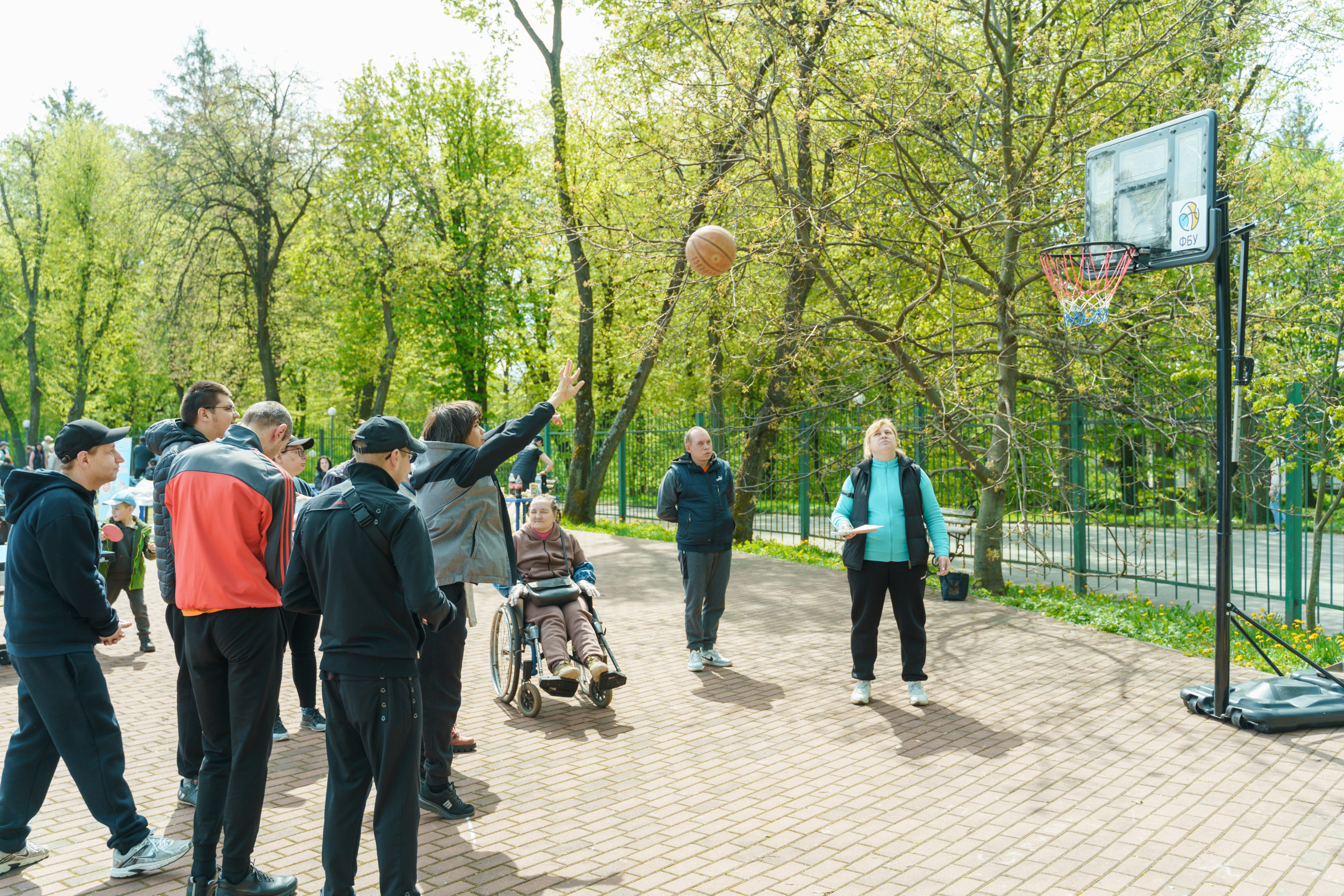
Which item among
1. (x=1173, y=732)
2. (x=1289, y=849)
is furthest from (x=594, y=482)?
(x=1289, y=849)

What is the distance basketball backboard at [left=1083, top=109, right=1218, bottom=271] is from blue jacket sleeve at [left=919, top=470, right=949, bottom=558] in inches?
88.0

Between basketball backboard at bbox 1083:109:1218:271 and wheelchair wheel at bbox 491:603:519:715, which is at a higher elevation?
basketball backboard at bbox 1083:109:1218:271

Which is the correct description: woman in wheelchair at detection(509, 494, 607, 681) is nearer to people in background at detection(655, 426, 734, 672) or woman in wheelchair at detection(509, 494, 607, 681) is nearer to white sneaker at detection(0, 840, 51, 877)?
people in background at detection(655, 426, 734, 672)

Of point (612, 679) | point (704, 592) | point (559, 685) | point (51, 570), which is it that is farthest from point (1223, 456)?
point (51, 570)

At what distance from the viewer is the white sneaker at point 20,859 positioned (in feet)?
13.3

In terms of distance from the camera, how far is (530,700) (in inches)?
253

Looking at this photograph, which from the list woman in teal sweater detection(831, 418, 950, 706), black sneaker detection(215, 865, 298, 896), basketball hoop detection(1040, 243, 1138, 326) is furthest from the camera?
basketball hoop detection(1040, 243, 1138, 326)

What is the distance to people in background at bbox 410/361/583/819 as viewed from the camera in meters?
4.70

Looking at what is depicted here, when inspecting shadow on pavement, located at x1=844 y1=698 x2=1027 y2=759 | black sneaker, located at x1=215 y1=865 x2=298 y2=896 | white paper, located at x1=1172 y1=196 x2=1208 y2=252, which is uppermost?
white paper, located at x1=1172 y1=196 x2=1208 y2=252

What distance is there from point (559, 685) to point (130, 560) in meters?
4.53

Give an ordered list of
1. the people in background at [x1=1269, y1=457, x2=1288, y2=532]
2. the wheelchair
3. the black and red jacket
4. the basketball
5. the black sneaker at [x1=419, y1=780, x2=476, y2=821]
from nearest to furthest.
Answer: the black and red jacket, the black sneaker at [x1=419, y1=780, x2=476, y2=821], the wheelchair, the basketball, the people in background at [x1=1269, y1=457, x2=1288, y2=532]

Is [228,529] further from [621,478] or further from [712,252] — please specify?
[621,478]

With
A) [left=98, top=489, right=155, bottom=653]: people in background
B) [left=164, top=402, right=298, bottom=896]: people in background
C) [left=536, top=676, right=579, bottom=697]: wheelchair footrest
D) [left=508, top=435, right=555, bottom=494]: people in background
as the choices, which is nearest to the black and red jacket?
[left=164, top=402, right=298, bottom=896]: people in background

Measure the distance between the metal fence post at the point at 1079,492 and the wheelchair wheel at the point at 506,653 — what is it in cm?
712
